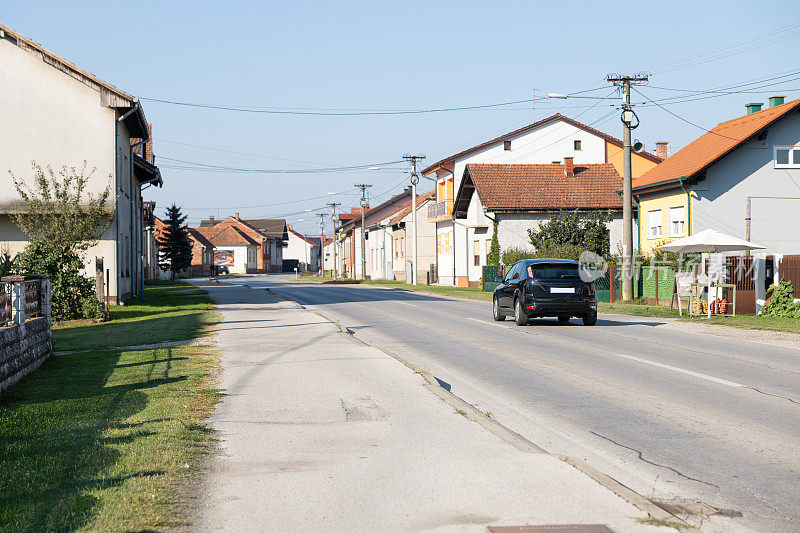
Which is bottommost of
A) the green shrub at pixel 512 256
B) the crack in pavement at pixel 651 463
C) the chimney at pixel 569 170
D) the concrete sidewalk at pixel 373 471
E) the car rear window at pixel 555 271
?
the crack in pavement at pixel 651 463

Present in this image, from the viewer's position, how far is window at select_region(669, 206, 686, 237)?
35.4m

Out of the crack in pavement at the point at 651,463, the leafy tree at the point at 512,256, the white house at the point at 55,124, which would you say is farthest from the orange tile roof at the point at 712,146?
the crack in pavement at the point at 651,463

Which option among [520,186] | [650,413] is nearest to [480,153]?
[520,186]

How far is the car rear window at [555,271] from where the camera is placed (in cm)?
2001

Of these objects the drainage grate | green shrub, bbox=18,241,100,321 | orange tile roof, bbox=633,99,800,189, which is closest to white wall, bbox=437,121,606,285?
orange tile roof, bbox=633,99,800,189

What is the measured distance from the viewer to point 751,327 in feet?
64.6

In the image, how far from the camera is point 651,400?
934cm

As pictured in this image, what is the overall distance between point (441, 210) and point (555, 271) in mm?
40239

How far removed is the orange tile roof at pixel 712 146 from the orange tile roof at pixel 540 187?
27.9 ft

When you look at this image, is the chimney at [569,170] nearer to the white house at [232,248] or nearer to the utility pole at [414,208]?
the utility pole at [414,208]

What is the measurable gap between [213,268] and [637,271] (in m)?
84.7

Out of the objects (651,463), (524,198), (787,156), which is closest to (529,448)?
(651,463)

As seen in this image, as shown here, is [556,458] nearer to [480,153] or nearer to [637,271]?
[637,271]

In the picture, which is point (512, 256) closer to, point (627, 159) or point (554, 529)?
point (627, 159)
